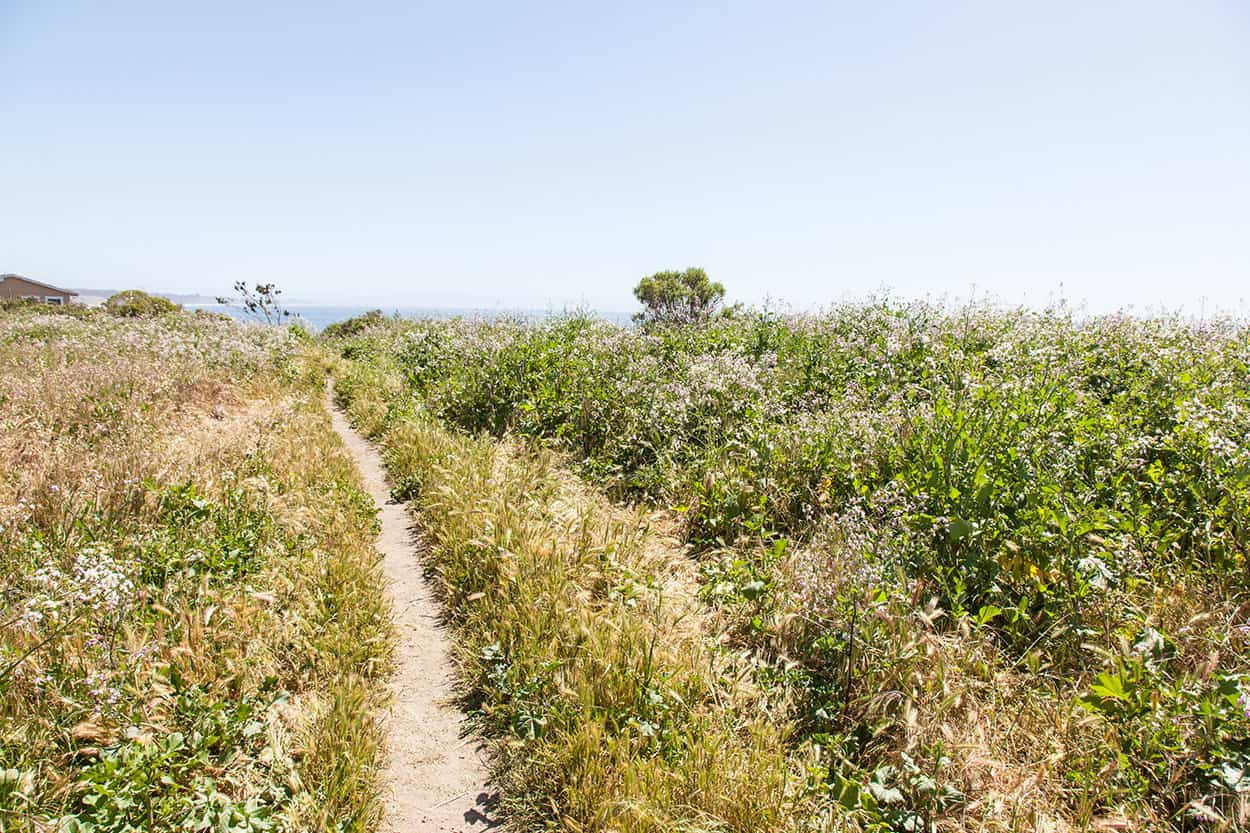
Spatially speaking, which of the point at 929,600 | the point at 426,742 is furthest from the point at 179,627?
the point at 929,600

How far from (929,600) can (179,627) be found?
17.5 feet

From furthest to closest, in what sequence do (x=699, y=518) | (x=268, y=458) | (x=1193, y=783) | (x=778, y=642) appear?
1. (x=268, y=458)
2. (x=699, y=518)
3. (x=778, y=642)
4. (x=1193, y=783)

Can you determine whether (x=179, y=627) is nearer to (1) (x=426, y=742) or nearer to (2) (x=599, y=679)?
(1) (x=426, y=742)

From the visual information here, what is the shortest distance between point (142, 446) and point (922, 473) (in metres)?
8.45

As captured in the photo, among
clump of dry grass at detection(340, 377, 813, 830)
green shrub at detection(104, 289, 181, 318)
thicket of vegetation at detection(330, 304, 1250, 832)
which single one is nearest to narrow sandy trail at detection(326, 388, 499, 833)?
clump of dry grass at detection(340, 377, 813, 830)

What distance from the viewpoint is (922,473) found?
4.94m

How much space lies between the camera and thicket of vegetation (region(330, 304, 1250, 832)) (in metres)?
3.02

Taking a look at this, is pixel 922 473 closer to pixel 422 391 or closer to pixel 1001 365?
pixel 1001 365

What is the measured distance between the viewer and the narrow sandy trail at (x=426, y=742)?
3.13m

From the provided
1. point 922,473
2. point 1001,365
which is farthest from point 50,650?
point 1001,365

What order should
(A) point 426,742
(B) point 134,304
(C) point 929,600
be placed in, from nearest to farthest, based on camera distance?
(A) point 426,742 < (C) point 929,600 < (B) point 134,304

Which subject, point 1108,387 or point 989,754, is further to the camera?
point 1108,387

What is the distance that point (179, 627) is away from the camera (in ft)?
12.8

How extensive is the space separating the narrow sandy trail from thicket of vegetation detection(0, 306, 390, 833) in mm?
168
